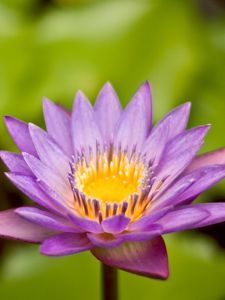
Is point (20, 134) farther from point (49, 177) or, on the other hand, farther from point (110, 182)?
point (110, 182)

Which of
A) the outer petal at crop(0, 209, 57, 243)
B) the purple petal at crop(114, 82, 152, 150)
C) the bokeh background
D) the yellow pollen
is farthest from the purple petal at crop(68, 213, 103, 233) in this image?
the bokeh background

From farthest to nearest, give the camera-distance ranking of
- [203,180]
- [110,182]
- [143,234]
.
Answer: [110,182]
[203,180]
[143,234]

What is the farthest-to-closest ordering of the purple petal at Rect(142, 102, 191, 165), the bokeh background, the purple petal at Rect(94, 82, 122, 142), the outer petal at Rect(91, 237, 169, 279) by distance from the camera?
the bokeh background → the purple petal at Rect(94, 82, 122, 142) → the purple petal at Rect(142, 102, 191, 165) → the outer petal at Rect(91, 237, 169, 279)

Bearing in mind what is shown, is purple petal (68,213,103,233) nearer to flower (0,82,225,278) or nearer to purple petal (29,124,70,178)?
flower (0,82,225,278)

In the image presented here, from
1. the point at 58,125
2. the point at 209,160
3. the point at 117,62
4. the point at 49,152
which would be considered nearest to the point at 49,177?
the point at 49,152

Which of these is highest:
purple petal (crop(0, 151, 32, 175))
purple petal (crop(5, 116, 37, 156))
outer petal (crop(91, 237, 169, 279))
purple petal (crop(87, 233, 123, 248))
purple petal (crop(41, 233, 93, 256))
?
purple petal (crop(5, 116, 37, 156))

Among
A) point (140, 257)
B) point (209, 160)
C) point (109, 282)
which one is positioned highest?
point (209, 160)
